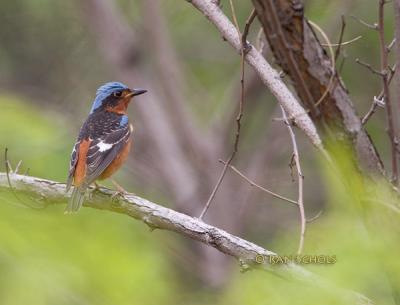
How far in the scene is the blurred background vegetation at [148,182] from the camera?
1.53 meters

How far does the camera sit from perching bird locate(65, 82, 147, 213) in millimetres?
4750

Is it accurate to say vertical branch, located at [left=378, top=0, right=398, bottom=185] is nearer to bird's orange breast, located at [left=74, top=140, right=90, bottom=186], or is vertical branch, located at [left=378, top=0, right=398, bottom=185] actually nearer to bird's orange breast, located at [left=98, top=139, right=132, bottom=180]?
bird's orange breast, located at [left=74, top=140, right=90, bottom=186]

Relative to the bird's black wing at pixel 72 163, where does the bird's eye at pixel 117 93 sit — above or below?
above

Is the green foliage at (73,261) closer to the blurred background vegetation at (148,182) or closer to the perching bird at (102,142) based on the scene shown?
the blurred background vegetation at (148,182)

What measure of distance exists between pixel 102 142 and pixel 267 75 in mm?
1866

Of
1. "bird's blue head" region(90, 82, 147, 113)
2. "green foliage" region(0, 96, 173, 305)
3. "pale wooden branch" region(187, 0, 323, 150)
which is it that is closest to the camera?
"green foliage" region(0, 96, 173, 305)

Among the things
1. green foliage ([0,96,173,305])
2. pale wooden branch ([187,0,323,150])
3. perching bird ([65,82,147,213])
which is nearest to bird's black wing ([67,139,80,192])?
perching bird ([65,82,147,213])

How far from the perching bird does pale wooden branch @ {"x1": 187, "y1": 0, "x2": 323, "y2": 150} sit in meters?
1.22

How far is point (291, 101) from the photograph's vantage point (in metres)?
3.67

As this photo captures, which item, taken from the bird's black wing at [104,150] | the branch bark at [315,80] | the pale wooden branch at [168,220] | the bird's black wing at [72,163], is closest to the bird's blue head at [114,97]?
the bird's black wing at [104,150]

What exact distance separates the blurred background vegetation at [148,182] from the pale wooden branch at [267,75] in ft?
1.20

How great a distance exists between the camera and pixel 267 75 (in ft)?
12.0

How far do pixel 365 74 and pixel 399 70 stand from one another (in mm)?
5254

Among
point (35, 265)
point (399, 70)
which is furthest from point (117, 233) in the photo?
point (399, 70)
